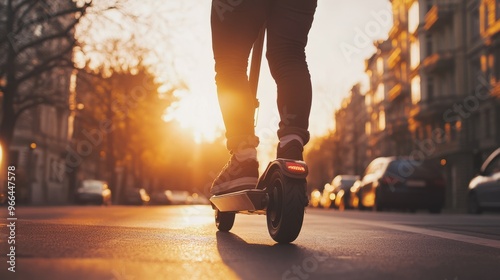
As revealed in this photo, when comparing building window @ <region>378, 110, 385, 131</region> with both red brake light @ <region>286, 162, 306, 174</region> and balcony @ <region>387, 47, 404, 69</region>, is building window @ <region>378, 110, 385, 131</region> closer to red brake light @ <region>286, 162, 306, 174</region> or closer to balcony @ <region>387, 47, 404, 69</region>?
balcony @ <region>387, 47, 404, 69</region>

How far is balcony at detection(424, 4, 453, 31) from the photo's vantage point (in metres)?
45.7

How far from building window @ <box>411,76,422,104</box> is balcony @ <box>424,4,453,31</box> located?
5.07m

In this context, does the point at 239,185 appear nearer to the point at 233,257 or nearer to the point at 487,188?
the point at 233,257

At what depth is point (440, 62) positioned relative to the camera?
4641cm

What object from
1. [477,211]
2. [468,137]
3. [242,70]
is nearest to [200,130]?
[468,137]

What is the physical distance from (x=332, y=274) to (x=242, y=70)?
6.97ft

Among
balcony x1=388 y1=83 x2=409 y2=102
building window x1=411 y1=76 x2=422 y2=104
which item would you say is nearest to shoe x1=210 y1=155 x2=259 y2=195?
building window x1=411 y1=76 x2=422 y2=104

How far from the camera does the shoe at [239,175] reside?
4039 mm

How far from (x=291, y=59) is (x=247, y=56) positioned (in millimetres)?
282

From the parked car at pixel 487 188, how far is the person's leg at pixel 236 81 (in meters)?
13.4

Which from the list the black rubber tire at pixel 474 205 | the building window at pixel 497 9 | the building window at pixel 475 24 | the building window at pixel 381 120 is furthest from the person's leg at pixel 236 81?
the building window at pixel 381 120

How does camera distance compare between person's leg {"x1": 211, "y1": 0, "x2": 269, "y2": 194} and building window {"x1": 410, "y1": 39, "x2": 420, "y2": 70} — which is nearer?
person's leg {"x1": 211, "y1": 0, "x2": 269, "y2": 194}

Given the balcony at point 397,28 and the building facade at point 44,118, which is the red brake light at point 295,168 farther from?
the balcony at point 397,28

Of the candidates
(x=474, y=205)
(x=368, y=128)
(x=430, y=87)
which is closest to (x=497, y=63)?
(x=430, y=87)
